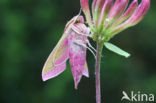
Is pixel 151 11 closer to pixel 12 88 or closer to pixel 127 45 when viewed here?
pixel 127 45

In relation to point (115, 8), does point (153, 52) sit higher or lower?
lower

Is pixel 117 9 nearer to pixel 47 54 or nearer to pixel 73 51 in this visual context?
pixel 73 51

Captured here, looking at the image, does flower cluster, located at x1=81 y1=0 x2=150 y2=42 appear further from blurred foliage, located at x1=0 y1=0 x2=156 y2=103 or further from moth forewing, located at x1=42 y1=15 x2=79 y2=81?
blurred foliage, located at x1=0 y1=0 x2=156 y2=103

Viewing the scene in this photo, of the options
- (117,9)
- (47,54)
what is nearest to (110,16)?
(117,9)

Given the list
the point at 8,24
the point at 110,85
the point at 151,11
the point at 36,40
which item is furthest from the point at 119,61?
the point at 8,24

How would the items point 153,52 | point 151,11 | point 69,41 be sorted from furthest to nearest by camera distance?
1. point 153,52
2. point 151,11
3. point 69,41

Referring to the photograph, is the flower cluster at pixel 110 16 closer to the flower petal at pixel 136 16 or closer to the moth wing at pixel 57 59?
the flower petal at pixel 136 16

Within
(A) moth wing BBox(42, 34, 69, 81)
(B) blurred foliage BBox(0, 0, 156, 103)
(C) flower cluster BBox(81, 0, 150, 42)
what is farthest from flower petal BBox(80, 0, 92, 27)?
(B) blurred foliage BBox(0, 0, 156, 103)
